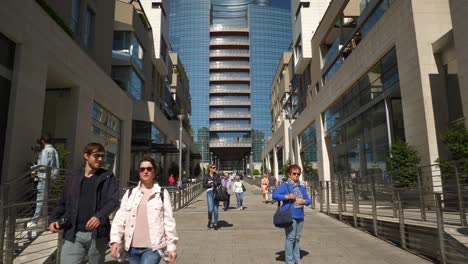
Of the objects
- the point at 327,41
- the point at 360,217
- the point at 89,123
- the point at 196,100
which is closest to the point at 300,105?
the point at 327,41

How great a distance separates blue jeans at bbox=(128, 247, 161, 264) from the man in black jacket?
1.64ft

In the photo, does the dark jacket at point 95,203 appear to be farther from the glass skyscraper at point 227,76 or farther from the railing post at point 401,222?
the glass skyscraper at point 227,76

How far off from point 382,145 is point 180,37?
284 ft

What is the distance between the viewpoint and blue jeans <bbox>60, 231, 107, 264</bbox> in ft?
11.4

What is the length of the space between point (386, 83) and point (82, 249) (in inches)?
649

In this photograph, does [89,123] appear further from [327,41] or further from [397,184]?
[327,41]

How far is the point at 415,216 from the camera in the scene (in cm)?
819

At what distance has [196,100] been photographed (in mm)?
91812

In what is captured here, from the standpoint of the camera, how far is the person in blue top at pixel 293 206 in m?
5.48

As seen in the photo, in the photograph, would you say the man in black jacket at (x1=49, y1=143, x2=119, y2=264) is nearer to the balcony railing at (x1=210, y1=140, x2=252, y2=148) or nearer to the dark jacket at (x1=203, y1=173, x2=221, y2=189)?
the dark jacket at (x1=203, y1=173, x2=221, y2=189)

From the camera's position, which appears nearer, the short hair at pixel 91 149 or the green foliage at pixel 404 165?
the short hair at pixel 91 149

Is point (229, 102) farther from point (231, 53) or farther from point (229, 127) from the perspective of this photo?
point (231, 53)

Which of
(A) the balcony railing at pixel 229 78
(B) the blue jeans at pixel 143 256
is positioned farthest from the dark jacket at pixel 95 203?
(A) the balcony railing at pixel 229 78

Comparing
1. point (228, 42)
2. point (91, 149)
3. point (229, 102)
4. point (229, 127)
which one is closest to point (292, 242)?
point (91, 149)
